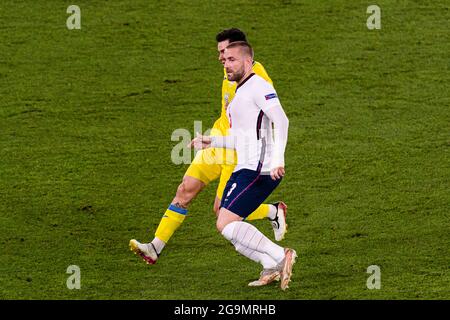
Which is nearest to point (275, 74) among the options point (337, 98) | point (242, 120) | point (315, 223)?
point (337, 98)

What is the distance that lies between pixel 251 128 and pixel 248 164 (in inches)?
13.0

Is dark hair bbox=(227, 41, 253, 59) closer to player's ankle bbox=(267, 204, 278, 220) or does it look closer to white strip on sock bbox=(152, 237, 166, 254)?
player's ankle bbox=(267, 204, 278, 220)

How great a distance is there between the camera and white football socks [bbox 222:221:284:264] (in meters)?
11.5

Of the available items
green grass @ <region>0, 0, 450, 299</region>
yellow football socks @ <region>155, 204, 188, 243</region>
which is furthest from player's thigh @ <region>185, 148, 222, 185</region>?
green grass @ <region>0, 0, 450, 299</region>

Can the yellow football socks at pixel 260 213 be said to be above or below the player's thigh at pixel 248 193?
above

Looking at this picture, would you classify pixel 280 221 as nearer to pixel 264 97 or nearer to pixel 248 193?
pixel 248 193

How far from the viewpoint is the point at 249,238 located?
11.5 m

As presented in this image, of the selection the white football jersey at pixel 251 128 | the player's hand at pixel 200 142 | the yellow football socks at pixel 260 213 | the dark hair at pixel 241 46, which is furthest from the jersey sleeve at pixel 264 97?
the yellow football socks at pixel 260 213

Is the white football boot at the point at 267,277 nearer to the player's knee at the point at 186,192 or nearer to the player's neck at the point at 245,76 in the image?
the player's knee at the point at 186,192

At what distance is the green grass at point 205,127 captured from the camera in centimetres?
1226

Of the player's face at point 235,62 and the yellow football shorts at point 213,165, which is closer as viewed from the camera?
the player's face at point 235,62

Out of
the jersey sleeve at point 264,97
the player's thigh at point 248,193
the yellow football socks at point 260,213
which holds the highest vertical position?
the jersey sleeve at point 264,97

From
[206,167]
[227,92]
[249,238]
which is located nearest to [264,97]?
[227,92]

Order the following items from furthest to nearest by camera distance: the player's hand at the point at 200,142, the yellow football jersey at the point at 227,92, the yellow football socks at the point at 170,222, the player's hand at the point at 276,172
→ the yellow football socks at the point at 170,222, the yellow football jersey at the point at 227,92, the player's hand at the point at 200,142, the player's hand at the point at 276,172
